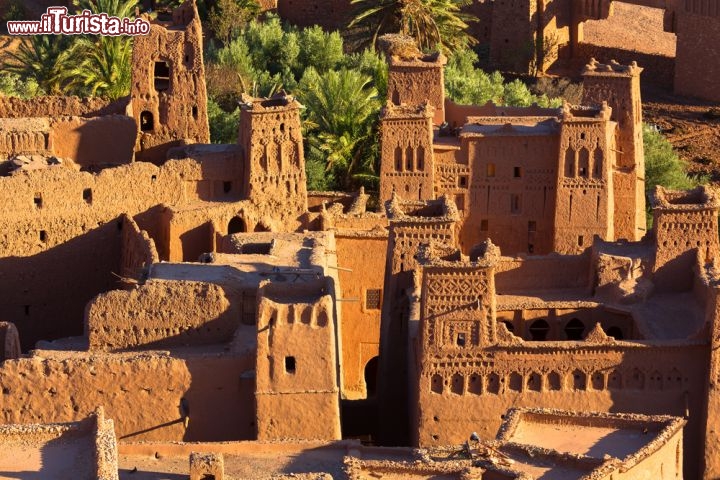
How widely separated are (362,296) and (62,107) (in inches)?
379

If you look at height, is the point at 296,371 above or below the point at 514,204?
below

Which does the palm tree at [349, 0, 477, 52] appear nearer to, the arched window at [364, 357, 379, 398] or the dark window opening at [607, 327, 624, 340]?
the arched window at [364, 357, 379, 398]

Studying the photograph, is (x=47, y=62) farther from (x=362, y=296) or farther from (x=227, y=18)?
(x=362, y=296)

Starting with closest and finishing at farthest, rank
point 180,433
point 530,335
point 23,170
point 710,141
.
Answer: point 180,433 → point 530,335 → point 23,170 → point 710,141

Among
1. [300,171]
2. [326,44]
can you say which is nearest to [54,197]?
[300,171]

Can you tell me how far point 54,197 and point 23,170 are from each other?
892mm

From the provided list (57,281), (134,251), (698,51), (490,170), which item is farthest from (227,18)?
(134,251)

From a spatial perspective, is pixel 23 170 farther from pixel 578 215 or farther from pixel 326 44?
pixel 326 44

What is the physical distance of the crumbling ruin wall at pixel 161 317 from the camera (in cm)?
4797

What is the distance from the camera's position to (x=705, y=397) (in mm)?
47750

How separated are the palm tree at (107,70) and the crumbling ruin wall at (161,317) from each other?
19247 millimetres

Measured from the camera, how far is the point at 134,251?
54000mm

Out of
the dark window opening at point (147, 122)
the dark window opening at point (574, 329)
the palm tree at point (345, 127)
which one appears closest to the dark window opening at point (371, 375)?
the dark window opening at point (574, 329)

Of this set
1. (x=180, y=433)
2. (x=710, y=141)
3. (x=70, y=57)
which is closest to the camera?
(x=180, y=433)
